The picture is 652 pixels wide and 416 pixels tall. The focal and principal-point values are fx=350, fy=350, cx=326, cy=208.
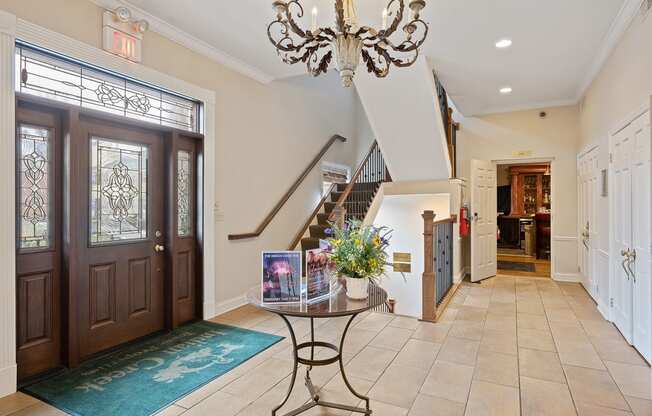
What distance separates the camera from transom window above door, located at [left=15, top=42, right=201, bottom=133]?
107 inches

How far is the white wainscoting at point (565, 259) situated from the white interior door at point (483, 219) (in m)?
1.00

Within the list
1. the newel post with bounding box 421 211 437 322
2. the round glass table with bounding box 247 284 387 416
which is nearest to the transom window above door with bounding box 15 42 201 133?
the round glass table with bounding box 247 284 387 416

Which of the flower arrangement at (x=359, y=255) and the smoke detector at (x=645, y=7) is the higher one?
the smoke detector at (x=645, y=7)

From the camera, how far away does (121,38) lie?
3.17 meters

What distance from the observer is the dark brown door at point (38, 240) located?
104 inches

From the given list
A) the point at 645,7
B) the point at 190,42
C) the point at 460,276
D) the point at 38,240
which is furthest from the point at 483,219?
the point at 38,240

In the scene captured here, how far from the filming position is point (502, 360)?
3057 millimetres

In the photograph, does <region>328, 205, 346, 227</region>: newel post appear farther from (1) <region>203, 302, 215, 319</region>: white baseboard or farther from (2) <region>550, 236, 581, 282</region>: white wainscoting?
(2) <region>550, 236, 581, 282</region>: white wainscoting

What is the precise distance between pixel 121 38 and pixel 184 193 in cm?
160

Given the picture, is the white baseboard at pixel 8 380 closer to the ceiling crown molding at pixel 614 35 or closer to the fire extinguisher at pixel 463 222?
the ceiling crown molding at pixel 614 35

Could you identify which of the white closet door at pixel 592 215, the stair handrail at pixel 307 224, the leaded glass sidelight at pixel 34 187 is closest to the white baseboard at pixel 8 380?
the leaded glass sidelight at pixel 34 187

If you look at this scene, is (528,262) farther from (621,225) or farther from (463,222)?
(621,225)

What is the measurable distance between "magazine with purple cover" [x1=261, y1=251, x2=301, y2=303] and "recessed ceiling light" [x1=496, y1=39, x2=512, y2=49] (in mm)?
3445

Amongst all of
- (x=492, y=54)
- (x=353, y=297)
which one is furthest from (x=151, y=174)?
(x=492, y=54)
